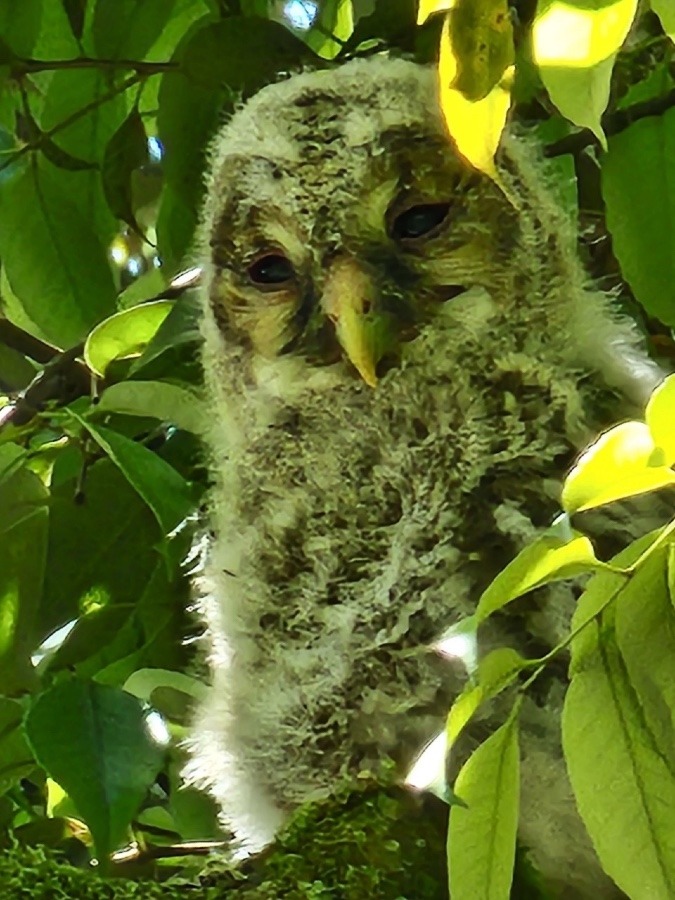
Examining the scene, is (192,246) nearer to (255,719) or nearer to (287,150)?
(287,150)

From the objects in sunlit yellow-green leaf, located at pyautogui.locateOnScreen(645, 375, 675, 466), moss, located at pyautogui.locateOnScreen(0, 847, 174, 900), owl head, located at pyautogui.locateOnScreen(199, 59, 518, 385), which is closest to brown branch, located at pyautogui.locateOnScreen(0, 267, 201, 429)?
owl head, located at pyautogui.locateOnScreen(199, 59, 518, 385)

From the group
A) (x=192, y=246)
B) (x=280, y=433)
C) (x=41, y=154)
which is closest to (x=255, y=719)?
(x=280, y=433)

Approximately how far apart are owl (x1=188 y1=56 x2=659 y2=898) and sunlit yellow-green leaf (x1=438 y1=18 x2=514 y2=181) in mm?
408

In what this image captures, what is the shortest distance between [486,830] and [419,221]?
60cm

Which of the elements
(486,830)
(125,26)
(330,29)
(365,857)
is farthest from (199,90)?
(486,830)

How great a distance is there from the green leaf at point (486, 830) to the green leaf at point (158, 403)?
1.78 feet

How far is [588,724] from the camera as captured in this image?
2.23ft

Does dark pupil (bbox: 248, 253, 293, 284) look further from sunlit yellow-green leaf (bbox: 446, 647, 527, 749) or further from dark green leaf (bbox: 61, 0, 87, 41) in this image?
sunlit yellow-green leaf (bbox: 446, 647, 527, 749)

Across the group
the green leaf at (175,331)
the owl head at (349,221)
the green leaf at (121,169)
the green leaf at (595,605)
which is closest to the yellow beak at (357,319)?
the owl head at (349,221)

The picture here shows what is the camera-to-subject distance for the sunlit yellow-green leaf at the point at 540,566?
650mm

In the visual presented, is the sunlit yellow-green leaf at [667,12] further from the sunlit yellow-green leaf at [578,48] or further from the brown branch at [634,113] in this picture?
the brown branch at [634,113]

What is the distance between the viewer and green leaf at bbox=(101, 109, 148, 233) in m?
1.31

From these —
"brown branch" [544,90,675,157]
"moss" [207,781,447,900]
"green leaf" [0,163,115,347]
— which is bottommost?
"moss" [207,781,447,900]

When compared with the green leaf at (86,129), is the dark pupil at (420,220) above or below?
below
